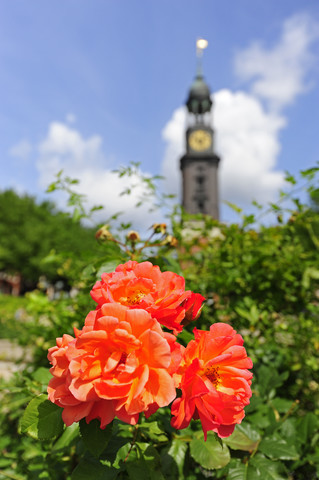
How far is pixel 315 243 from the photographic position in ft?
5.57

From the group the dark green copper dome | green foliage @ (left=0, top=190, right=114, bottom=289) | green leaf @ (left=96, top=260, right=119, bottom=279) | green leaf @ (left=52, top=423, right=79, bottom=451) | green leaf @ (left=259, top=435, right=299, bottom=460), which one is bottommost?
green leaf @ (left=259, top=435, right=299, bottom=460)

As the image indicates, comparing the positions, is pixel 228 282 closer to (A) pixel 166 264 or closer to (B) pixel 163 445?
(A) pixel 166 264

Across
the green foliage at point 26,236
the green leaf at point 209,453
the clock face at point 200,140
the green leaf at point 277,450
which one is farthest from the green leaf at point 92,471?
the clock face at point 200,140

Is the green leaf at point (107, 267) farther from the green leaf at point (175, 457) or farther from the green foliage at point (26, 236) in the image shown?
the green foliage at point (26, 236)

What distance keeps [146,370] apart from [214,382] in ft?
0.53

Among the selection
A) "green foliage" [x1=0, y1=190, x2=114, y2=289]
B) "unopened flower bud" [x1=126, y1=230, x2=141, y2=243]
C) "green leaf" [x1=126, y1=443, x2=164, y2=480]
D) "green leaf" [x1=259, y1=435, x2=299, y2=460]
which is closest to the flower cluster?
"green leaf" [x1=126, y1=443, x2=164, y2=480]

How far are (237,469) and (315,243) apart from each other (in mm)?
1149

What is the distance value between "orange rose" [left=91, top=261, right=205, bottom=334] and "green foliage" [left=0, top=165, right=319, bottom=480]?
0.21m

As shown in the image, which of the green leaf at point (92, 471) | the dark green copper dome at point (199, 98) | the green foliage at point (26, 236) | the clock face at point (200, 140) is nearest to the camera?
the green leaf at point (92, 471)

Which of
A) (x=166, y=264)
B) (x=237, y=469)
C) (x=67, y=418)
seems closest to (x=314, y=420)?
(x=237, y=469)

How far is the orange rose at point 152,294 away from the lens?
0.67 meters

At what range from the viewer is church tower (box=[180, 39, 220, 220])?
31281mm

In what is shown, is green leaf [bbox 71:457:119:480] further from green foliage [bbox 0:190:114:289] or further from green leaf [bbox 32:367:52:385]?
green foliage [bbox 0:190:114:289]

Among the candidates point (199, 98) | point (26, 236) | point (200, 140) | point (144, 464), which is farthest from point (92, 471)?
point (199, 98)
